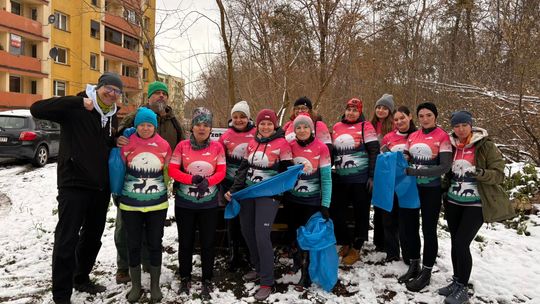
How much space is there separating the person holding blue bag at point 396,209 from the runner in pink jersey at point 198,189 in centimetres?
195

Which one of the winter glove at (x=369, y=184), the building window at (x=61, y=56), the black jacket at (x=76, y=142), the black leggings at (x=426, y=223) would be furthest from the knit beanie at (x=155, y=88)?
the building window at (x=61, y=56)

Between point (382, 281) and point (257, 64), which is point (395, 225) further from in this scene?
point (257, 64)

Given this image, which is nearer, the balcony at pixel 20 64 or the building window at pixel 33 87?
the balcony at pixel 20 64

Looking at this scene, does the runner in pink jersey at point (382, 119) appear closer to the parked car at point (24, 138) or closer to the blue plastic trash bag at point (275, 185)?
the blue plastic trash bag at point (275, 185)

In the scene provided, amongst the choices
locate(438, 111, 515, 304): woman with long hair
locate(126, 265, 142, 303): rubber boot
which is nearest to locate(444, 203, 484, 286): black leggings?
locate(438, 111, 515, 304): woman with long hair

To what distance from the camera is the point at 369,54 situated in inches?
382

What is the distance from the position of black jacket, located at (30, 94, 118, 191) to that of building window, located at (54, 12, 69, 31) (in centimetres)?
2763

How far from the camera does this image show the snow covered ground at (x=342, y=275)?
12.2ft

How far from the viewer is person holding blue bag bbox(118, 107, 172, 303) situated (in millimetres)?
3438

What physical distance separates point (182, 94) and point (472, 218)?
22.4ft

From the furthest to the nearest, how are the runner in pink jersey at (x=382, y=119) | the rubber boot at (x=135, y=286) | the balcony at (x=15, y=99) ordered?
the balcony at (x=15, y=99) → the runner in pink jersey at (x=382, y=119) → the rubber boot at (x=135, y=286)

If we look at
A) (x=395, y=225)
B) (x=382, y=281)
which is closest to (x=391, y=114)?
(x=395, y=225)

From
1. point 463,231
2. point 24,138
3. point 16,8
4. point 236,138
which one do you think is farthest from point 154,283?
point 16,8

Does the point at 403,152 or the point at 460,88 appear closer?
the point at 403,152
